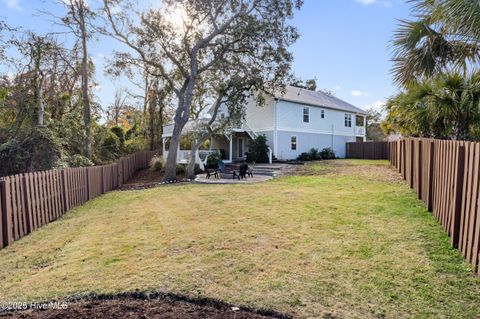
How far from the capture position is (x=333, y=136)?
1076 inches

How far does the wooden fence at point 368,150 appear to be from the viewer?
26.3 metres

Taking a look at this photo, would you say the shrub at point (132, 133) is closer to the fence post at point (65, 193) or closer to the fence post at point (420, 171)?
the fence post at point (65, 193)

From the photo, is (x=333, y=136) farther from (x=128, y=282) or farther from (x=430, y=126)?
(x=128, y=282)

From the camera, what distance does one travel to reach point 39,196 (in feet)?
24.0

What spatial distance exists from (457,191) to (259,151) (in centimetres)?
1758

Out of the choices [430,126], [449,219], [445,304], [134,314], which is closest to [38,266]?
[134,314]

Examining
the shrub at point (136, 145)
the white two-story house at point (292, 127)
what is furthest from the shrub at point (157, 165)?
the shrub at point (136, 145)

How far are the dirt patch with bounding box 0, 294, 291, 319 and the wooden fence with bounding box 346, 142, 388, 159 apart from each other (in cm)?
2591

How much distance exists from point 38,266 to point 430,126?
1000 centimetres

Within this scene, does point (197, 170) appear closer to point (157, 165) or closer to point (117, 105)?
point (157, 165)

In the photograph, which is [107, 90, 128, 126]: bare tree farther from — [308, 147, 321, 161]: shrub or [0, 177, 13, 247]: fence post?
[0, 177, 13, 247]: fence post

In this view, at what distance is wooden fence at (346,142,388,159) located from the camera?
26.3 meters

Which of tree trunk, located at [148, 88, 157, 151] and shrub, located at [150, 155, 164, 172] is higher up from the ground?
tree trunk, located at [148, 88, 157, 151]

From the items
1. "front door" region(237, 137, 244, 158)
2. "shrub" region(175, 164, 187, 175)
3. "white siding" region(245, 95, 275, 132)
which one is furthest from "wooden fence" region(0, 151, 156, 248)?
"front door" region(237, 137, 244, 158)
